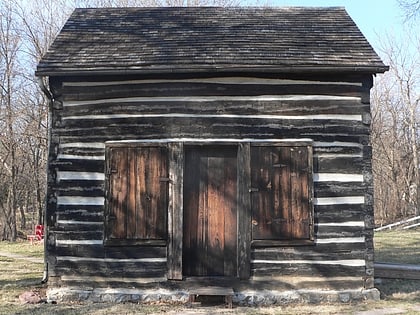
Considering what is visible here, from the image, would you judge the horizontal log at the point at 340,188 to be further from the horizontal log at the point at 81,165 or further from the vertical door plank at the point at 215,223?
the horizontal log at the point at 81,165

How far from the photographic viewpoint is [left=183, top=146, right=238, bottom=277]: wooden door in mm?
7645

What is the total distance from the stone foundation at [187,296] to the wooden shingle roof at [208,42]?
11.6 feet

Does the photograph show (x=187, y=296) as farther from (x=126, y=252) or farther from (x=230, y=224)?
(x=230, y=224)

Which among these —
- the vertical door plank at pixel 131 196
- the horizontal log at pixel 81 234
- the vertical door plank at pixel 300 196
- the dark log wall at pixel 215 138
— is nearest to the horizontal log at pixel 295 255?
the dark log wall at pixel 215 138

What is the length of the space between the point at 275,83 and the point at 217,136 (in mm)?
1317

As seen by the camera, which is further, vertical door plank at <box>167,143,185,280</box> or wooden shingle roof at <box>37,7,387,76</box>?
wooden shingle roof at <box>37,7,387,76</box>

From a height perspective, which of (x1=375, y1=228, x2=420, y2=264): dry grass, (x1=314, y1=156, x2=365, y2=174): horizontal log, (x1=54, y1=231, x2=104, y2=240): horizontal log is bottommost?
(x1=375, y1=228, x2=420, y2=264): dry grass

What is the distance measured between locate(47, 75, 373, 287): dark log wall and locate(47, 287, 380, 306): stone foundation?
0.67 ft

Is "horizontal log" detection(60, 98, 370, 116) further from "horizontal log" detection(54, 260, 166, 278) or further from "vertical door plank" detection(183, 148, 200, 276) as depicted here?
"horizontal log" detection(54, 260, 166, 278)

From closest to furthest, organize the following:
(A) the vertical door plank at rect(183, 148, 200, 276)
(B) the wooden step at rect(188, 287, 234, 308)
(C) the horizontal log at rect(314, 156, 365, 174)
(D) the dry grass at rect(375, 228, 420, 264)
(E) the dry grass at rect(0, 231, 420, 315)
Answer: (E) the dry grass at rect(0, 231, 420, 315) → (B) the wooden step at rect(188, 287, 234, 308) → (C) the horizontal log at rect(314, 156, 365, 174) → (A) the vertical door plank at rect(183, 148, 200, 276) → (D) the dry grass at rect(375, 228, 420, 264)

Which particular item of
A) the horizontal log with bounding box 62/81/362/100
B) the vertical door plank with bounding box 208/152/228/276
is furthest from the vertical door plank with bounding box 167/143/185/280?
the horizontal log with bounding box 62/81/362/100

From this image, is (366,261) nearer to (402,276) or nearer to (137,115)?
(402,276)

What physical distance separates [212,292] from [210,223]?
1.13 meters

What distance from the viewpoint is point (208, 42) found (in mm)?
8570
